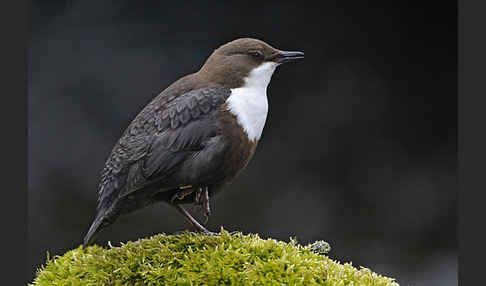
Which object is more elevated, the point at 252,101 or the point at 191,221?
the point at 252,101

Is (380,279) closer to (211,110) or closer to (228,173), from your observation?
(228,173)

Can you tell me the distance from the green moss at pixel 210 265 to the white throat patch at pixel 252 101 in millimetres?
770

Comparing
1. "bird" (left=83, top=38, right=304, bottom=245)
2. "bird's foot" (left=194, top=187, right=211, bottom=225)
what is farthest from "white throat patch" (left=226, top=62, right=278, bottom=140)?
"bird's foot" (left=194, top=187, right=211, bottom=225)

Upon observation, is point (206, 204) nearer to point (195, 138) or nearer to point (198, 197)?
point (198, 197)

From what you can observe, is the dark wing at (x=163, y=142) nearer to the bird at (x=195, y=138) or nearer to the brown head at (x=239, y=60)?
the bird at (x=195, y=138)

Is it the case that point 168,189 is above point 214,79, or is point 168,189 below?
below

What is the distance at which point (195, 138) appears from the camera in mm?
4125

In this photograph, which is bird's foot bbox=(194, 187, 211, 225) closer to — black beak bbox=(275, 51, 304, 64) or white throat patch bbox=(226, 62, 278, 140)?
white throat patch bbox=(226, 62, 278, 140)

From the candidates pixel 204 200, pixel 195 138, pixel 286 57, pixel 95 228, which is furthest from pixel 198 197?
pixel 286 57

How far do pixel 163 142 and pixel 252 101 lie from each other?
67cm

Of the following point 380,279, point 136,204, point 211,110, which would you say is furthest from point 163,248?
point 380,279

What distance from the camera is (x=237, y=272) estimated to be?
3963mm

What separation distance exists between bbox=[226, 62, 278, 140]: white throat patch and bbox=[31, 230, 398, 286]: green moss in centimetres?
77

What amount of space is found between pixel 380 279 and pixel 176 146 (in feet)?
5.42
